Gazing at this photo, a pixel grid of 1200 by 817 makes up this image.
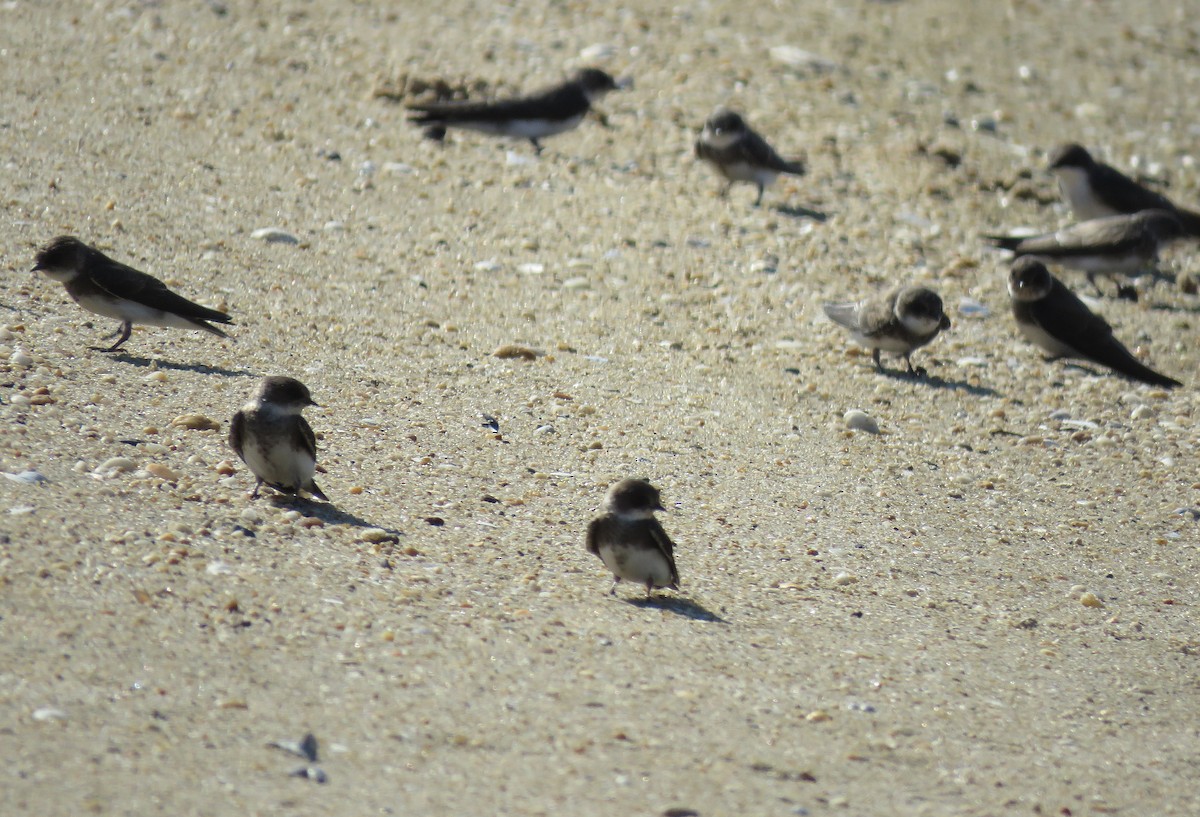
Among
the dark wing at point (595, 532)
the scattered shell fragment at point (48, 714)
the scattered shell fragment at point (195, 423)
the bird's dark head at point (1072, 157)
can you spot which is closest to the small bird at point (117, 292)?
the scattered shell fragment at point (195, 423)

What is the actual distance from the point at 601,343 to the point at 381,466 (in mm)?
2357

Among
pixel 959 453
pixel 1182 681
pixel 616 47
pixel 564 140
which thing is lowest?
pixel 1182 681

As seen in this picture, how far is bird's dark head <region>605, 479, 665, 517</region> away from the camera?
5.36 m

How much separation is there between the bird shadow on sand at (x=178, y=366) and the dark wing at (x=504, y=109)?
466 cm

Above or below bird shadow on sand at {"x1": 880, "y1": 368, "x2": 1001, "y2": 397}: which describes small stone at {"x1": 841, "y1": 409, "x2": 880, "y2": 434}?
below

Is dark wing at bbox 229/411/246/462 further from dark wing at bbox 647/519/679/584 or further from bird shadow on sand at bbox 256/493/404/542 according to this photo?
dark wing at bbox 647/519/679/584

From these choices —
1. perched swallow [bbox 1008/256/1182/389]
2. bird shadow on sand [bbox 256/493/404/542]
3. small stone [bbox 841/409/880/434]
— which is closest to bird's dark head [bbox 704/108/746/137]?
perched swallow [bbox 1008/256/1182/389]

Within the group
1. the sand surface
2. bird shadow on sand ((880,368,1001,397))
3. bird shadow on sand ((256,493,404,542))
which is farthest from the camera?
bird shadow on sand ((880,368,1001,397))

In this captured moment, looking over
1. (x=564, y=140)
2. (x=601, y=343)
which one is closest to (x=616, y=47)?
(x=564, y=140)

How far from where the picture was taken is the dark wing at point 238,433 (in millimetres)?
5703

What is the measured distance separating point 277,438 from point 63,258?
2485 millimetres

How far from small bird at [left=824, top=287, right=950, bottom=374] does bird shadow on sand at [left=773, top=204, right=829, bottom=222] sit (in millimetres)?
2356

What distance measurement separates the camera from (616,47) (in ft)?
46.0

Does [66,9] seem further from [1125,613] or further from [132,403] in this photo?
[1125,613]
